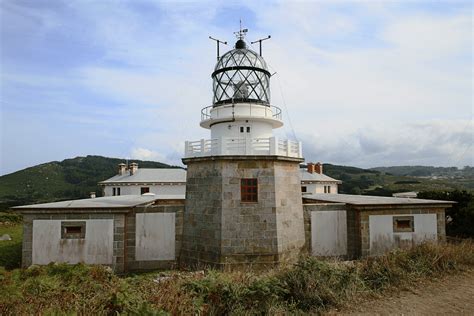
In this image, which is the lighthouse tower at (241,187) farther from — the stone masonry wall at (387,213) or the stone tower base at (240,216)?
the stone masonry wall at (387,213)

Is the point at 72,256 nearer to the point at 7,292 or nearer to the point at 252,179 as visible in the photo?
the point at 7,292

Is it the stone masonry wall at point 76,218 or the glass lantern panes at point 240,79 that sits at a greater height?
the glass lantern panes at point 240,79

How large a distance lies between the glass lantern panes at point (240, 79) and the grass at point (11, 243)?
10195 millimetres

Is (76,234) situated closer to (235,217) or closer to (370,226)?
(235,217)

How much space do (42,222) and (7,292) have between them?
20.6ft

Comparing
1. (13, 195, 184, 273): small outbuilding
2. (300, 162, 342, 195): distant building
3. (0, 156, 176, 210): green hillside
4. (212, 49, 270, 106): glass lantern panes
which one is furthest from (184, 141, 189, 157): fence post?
(0, 156, 176, 210): green hillside

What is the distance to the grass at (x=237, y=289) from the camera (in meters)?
4.97

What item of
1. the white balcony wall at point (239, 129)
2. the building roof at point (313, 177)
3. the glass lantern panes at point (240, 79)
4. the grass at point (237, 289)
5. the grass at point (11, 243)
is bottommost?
the grass at point (11, 243)

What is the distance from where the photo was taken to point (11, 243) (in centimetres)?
1522

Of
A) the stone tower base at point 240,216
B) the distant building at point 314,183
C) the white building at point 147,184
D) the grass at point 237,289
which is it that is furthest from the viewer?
the distant building at point 314,183

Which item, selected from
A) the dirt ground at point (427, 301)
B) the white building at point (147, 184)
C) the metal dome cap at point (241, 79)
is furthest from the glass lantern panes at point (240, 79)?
the white building at point (147, 184)

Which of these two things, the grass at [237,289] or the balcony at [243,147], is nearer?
the grass at [237,289]

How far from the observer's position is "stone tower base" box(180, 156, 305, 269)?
10398 mm

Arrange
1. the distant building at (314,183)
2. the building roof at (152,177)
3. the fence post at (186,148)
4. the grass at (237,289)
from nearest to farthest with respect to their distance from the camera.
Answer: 1. the grass at (237,289)
2. the fence post at (186,148)
3. the building roof at (152,177)
4. the distant building at (314,183)
